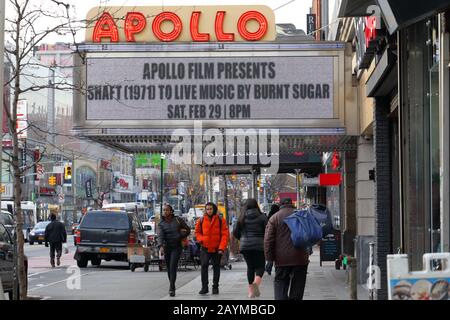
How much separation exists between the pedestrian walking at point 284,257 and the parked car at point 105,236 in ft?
54.5

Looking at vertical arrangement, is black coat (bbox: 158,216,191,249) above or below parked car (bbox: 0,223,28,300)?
above

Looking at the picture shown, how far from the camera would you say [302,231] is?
11.6m

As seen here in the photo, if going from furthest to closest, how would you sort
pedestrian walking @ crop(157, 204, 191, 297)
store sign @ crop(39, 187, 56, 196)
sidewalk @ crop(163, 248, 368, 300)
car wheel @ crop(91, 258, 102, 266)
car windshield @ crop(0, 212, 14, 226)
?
store sign @ crop(39, 187, 56, 196) → car wheel @ crop(91, 258, 102, 266) → car windshield @ crop(0, 212, 14, 226) → pedestrian walking @ crop(157, 204, 191, 297) → sidewalk @ crop(163, 248, 368, 300)

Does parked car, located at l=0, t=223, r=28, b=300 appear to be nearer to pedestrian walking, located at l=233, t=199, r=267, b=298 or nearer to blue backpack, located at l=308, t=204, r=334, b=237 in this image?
pedestrian walking, located at l=233, t=199, r=267, b=298

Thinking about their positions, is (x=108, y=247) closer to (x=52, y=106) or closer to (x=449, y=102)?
(x=449, y=102)

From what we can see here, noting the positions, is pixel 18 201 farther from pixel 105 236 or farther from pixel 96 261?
pixel 96 261

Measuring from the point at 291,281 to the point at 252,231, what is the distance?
3737 millimetres

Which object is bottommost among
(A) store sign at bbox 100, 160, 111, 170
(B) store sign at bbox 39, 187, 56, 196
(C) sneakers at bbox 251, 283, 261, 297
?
(C) sneakers at bbox 251, 283, 261, 297

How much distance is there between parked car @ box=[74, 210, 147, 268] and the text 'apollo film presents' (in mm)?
10557

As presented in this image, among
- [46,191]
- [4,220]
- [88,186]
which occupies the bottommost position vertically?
[4,220]

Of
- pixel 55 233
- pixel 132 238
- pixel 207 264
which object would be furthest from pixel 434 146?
pixel 55 233

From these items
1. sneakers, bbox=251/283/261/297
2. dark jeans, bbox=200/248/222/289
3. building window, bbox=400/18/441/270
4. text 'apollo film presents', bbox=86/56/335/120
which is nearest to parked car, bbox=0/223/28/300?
dark jeans, bbox=200/248/222/289

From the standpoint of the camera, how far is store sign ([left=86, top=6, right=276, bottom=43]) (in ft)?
61.1

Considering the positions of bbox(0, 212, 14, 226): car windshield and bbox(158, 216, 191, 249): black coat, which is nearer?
bbox(158, 216, 191, 249): black coat
